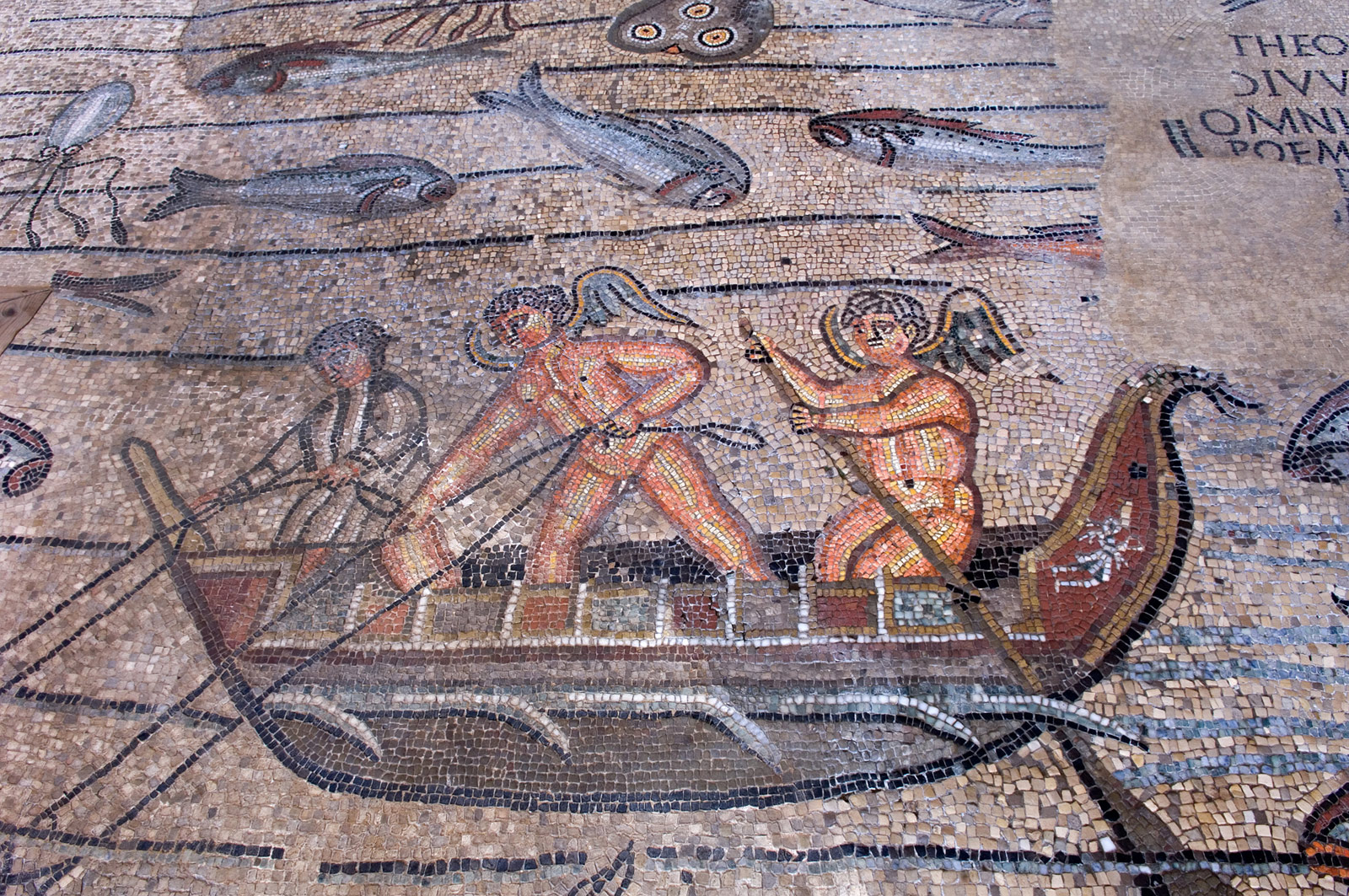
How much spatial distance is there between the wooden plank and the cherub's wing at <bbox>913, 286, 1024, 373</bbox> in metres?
6.04

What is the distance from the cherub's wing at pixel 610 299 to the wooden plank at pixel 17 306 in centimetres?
384

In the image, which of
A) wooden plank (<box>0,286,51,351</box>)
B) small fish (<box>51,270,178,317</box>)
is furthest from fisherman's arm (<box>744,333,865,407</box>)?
wooden plank (<box>0,286,51,351</box>)

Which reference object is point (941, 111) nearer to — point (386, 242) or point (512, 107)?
point (512, 107)

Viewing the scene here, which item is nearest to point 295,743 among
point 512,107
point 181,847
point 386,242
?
point 181,847

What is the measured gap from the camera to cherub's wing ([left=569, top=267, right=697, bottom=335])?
5.30 meters

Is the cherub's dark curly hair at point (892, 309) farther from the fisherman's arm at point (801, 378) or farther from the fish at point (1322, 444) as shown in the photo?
the fish at point (1322, 444)

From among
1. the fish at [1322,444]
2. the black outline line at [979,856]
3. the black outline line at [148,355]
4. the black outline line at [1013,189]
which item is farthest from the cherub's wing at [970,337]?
the black outline line at [148,355]

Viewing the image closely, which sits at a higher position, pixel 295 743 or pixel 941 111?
pixel 941 111

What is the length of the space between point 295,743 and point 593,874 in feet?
5.22

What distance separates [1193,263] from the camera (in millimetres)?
5312

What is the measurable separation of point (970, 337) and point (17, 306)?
6.52 metres

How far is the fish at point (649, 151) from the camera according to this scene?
5.97 m

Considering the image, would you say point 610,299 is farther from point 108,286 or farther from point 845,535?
point 108,286

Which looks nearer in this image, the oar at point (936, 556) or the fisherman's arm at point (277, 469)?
the oar at point (936, 556)
